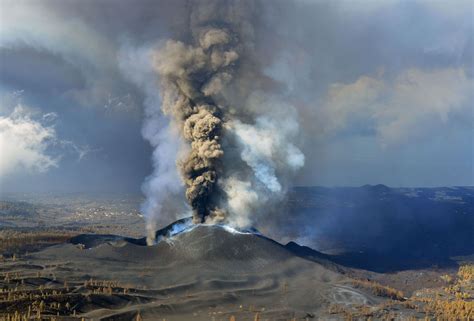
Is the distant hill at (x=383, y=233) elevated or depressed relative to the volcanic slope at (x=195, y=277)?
elevated

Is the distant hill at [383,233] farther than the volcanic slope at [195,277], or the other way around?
the distant hill at [383,233]

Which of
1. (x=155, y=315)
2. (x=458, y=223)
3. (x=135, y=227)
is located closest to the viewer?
(x=155, y=315)

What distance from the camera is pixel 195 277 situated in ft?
212

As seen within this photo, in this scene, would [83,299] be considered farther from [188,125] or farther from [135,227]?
[135,227]

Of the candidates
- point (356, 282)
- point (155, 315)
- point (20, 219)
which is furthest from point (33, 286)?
Answer: point (20, 219)

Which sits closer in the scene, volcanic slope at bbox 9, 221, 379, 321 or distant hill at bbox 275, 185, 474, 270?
volcanic slope at bbox 9, 221, 379, 321

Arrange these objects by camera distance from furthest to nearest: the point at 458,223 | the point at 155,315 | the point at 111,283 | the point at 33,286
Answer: the point at 458,223, the point at 111,283, the point at 33,286, the point at 155,315

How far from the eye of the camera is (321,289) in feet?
211

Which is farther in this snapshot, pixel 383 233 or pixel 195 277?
pixel 383 233

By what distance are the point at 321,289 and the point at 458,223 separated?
113545 mm

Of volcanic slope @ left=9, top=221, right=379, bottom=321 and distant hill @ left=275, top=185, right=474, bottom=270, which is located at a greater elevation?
distant hill @ left=275, top=185, right=474, bottom=270

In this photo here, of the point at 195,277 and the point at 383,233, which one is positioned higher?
the point at 383,233

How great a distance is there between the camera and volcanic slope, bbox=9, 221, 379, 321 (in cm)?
5259

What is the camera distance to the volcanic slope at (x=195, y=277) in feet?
173
